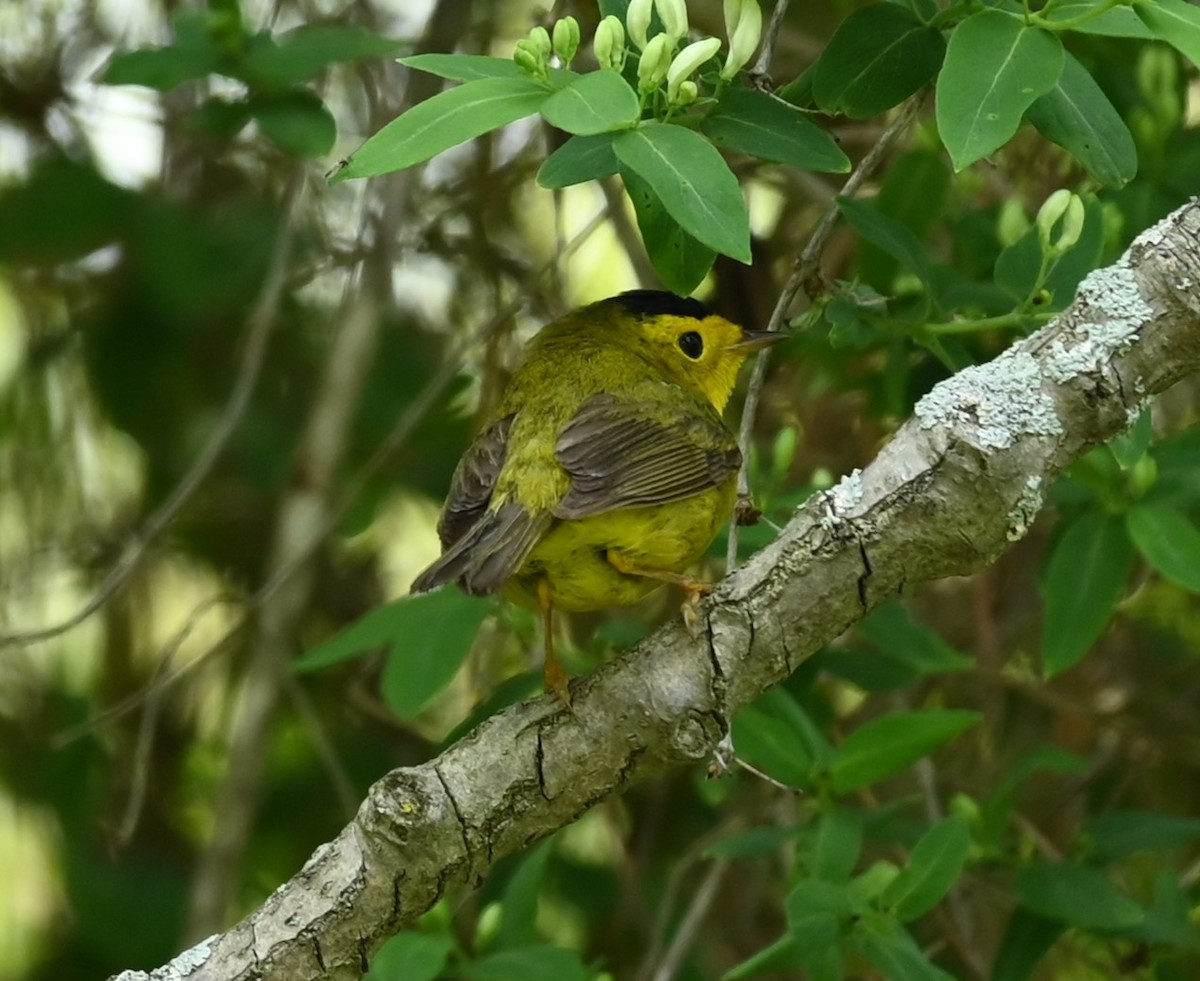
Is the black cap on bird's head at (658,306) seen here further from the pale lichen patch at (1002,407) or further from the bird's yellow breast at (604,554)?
the pale lichen patch at (1002,407)

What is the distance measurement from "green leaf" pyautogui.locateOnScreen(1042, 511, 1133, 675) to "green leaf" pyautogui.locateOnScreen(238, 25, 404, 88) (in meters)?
1.67

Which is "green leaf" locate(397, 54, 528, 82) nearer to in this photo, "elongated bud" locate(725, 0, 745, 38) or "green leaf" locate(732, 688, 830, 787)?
"elongated bud" locate(725, 0, 745, 38)

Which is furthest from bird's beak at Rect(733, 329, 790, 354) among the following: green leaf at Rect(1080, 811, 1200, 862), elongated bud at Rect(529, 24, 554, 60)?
elongated bud at Rect(529, 24, 554, 60)

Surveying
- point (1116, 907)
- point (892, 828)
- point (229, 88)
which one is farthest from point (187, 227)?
point (1116, 907)

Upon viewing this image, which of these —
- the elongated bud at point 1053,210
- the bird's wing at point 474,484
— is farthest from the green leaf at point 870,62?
the bird's wing at point 474,484

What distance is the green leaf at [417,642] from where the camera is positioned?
136 inches

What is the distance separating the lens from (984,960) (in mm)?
4320

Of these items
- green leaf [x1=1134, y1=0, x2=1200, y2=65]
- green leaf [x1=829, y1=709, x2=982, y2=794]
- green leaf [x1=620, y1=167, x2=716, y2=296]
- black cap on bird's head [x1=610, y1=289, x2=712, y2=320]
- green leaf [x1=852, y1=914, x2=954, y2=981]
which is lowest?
green leaf [x1=852, y1=914, x2=954, y2=981]

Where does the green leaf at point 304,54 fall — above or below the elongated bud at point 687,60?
below

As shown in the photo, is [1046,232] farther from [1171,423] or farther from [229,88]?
[229,88]

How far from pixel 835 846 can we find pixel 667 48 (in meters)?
1.51

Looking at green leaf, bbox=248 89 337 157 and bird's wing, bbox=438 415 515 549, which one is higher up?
green leaf, bbox=248 89 337 157

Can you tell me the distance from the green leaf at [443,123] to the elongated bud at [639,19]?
0.94ft

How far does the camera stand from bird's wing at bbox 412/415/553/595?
2824 millimetres
